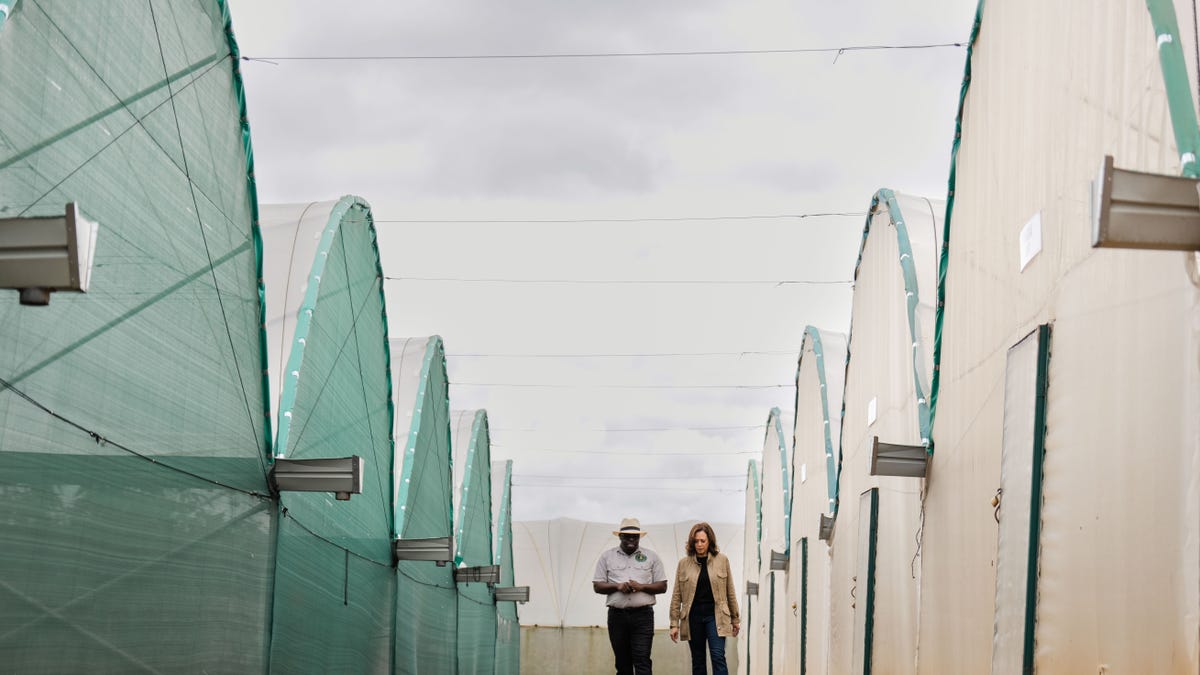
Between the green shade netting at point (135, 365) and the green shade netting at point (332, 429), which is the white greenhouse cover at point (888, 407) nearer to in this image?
the green shade netting at point (332, 429)

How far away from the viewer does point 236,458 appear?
9992 millimetres

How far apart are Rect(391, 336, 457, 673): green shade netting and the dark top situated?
511 cm

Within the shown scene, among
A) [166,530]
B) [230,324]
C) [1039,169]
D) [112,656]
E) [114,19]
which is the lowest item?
[112,656]

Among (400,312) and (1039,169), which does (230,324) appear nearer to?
(1039,169)

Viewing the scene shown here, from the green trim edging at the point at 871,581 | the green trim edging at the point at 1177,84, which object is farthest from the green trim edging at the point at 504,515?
the green trim edging at the point at 1177,84

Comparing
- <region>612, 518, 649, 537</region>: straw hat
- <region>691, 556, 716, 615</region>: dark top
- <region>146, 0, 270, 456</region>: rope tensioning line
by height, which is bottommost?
<region>691, 556, 716, 615</region>: dark top

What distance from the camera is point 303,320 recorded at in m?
12.5

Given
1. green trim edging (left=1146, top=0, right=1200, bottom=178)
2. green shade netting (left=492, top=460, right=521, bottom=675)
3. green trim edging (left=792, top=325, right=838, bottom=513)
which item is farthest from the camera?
green shade netting (left=492, top=460, right=521, bottom=675)

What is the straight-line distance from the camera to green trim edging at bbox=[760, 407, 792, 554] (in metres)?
26.8

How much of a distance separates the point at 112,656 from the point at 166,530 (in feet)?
3.56

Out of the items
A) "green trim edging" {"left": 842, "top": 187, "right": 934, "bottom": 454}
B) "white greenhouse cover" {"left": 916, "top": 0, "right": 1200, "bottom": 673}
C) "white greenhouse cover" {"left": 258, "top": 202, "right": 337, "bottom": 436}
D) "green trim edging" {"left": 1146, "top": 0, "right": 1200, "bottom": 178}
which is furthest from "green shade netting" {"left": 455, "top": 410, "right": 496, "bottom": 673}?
"green trim edging" {"left": 1146, "top": 0, "right": 1200, "bottom": 178}

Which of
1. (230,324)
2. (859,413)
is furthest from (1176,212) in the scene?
(859,413)

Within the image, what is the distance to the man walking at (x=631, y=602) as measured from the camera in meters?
12.3

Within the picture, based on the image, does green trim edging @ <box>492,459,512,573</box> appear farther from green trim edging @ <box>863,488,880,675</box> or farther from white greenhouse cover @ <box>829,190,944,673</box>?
green trim edging @ <box>863,488,880,675</box>
